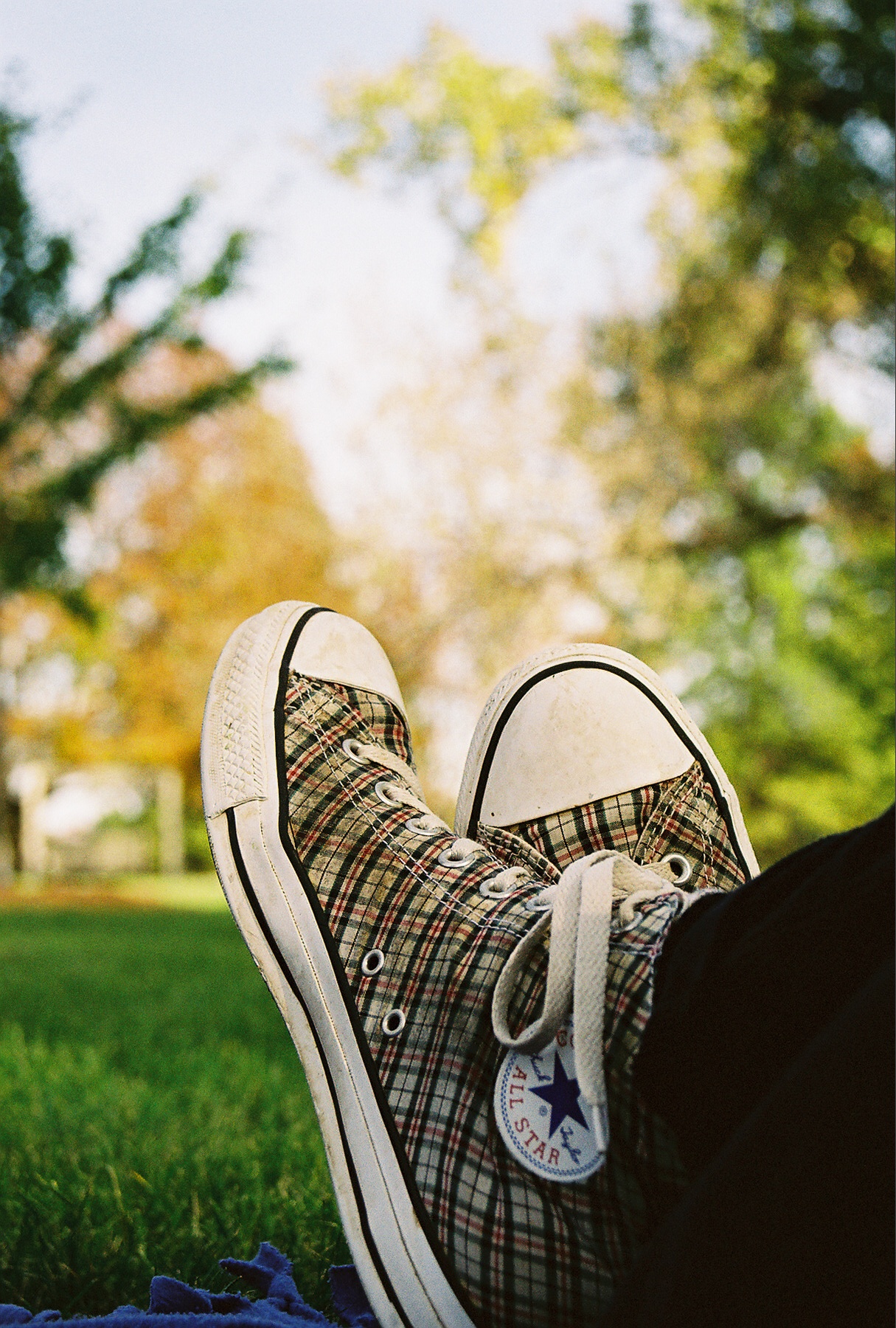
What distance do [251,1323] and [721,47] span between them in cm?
1146

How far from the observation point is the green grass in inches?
43.2

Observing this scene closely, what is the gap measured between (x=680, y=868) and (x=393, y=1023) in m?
0.57

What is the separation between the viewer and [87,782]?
22094 millimetres

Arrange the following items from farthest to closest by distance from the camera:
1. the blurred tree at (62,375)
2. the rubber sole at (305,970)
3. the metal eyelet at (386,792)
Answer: the blurred tree at (62,375) → the metal eyelet at (386,792) → the rubber sole at (305,970)

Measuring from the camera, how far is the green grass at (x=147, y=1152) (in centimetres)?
110

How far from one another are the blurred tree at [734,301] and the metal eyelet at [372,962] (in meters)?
8.97

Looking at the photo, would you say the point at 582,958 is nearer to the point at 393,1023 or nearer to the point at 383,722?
the point at 393,1023

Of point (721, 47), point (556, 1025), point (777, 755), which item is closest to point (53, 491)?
point (721, 47)

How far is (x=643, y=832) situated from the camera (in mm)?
1561

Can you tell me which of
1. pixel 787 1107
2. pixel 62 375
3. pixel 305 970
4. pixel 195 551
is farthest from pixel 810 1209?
pixel 195 551

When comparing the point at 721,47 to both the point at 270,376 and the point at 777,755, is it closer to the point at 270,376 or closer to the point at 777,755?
the point at 270,376

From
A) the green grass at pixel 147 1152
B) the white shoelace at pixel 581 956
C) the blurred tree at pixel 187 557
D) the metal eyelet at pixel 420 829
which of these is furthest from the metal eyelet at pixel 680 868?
the blurred tree at pixel 187 557

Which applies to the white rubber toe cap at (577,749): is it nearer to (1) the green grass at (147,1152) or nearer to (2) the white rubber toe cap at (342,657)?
(2) the white rubber toe cap at (342,657)

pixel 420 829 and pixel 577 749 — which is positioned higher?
pixel 577 749
